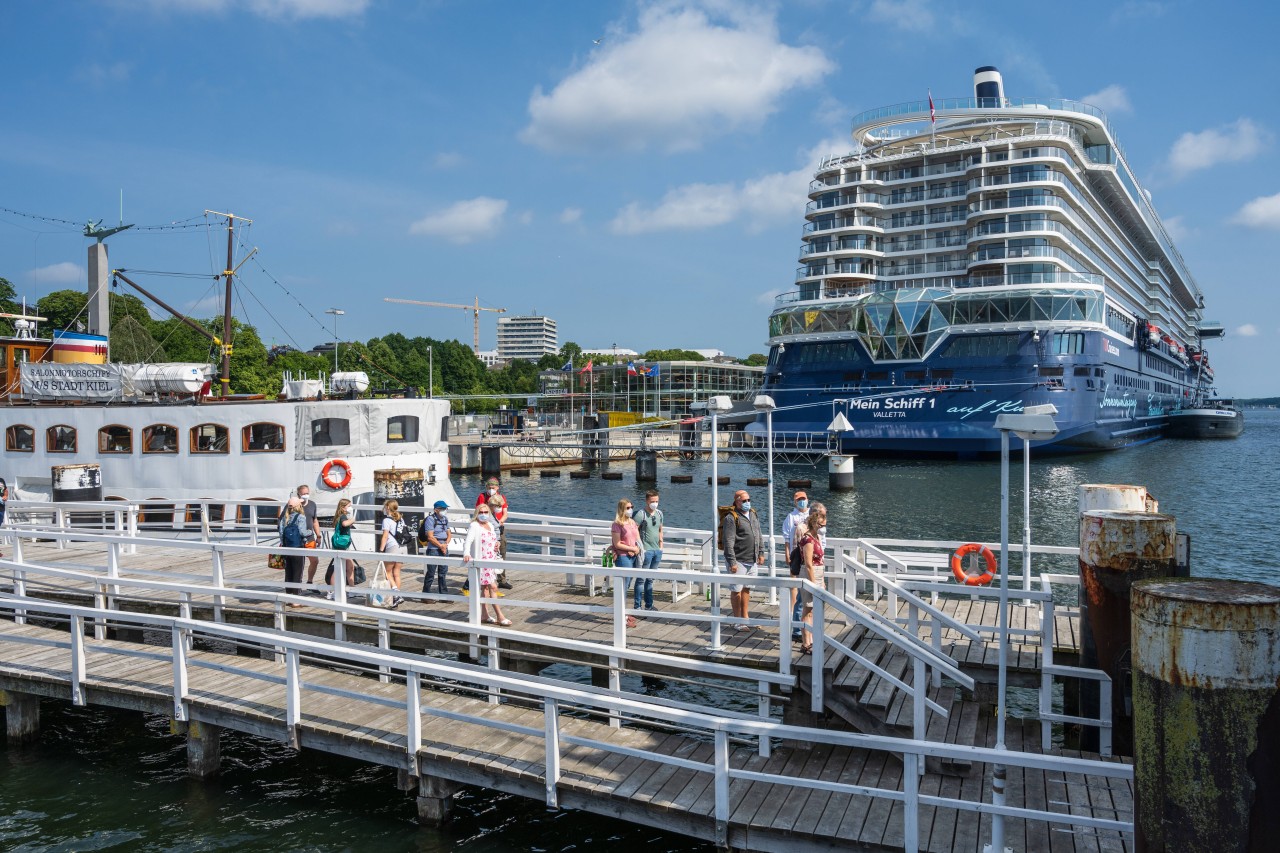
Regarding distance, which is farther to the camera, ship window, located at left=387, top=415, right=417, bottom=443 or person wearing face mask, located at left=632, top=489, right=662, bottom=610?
ship window, located at left=387, top=415, right=417, bottom=443

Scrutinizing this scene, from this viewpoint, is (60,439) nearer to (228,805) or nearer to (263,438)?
(263,438)

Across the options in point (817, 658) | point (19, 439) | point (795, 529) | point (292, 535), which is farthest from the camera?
point (19, 439)

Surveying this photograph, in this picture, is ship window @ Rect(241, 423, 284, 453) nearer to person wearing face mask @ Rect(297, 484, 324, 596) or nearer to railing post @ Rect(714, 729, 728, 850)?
person wearing face mask @ Rect(297, 484, 324, 596)

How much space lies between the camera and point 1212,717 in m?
5.07

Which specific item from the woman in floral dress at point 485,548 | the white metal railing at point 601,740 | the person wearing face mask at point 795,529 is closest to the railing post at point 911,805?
the white metal railing at point 601,740

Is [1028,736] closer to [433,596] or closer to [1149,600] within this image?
[1149,600]

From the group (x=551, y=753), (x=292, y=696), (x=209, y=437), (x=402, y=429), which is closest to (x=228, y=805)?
(x=292, y=696)

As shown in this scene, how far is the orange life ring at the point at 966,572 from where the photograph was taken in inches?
523

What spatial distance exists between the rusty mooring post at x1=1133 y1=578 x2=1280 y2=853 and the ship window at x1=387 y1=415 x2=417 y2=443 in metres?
18.8

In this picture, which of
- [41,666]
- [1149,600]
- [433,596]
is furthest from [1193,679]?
[41,666]

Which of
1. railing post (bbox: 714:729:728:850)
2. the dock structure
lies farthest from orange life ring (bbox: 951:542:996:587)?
railing post (bbox: 714:729:728:850)

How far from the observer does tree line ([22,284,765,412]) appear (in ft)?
233

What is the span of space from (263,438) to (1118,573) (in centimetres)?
1831

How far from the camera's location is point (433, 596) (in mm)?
11156
